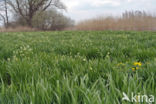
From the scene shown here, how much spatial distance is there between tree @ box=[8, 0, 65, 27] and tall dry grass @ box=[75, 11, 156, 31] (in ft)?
65.3

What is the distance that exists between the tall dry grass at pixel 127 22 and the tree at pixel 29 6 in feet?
65.3

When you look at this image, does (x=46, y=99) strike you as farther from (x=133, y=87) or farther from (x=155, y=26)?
(x=155, y=26)

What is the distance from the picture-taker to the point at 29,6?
115 feet

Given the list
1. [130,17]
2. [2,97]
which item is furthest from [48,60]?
[130,17]

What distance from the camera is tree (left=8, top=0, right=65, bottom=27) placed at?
3406 cm

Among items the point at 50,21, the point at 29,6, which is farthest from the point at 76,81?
the point at 29,6

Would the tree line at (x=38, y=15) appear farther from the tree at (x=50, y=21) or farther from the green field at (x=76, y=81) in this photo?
the green field at (x=76, y=81)

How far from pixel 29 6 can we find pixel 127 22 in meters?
27.8

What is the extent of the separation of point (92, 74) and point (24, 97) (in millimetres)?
773

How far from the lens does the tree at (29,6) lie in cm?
3406

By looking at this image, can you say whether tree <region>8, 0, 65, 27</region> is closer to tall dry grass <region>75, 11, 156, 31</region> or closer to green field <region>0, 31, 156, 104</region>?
tall dry grass <region>75, 11, 156, 31</region>

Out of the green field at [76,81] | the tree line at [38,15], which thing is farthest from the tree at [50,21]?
the green field at [76,81]

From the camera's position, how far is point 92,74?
153 cm

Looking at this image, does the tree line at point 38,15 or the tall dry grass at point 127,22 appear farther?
the tree line at point 38,15
